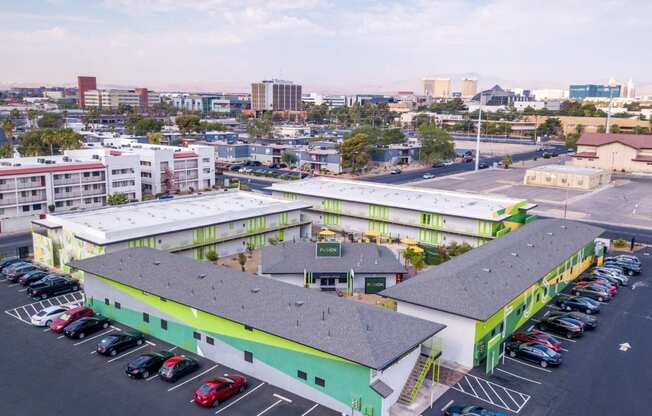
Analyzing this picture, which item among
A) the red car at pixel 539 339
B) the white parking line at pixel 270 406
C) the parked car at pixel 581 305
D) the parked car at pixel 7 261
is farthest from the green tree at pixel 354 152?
the white parking line at pixel 270 406

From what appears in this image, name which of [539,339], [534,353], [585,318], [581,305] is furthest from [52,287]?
[581,305]

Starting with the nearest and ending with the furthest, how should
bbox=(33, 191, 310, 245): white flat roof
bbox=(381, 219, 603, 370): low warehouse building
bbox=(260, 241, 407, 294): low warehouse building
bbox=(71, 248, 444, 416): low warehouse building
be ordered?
bbox=(71, 248, 444, 416): low warehouse building → bbox=(381, 219, 603, 370): low warehouse building → bbox=(260, 241, 407, 294): low warehouse building → bbox=(33, 191, 310, 245): white flat roof

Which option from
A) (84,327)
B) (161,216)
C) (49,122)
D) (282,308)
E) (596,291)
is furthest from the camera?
(49,122)

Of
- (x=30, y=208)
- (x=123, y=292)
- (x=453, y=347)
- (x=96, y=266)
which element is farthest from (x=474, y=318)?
(x=30, y=208)

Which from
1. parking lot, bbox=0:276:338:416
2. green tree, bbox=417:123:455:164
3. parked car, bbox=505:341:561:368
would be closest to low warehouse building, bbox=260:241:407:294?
parked car, bbox=505:341:561:368

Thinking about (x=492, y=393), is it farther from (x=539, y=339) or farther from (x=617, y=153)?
(x=617, y=153)

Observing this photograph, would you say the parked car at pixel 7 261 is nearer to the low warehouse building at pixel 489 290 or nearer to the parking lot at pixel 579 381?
the low warehouse building at pixel 489 290

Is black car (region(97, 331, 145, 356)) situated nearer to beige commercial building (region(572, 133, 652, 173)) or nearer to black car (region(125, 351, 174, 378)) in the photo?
black car (region(125, 351, 174, 378))

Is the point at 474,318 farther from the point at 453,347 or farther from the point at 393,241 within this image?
the point at 393,241
